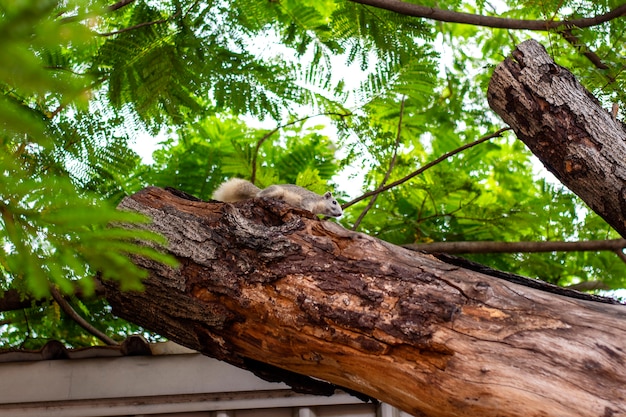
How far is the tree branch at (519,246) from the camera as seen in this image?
5.91 metres

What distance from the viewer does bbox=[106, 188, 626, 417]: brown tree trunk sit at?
286 centimetres

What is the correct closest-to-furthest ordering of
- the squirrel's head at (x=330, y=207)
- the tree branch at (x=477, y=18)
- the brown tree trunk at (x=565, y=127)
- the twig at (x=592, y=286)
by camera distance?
the brown tree trunk at (x=565, y=127) < the tree branch at (x=477, y=18) < the squirrel's head at (x=330, y=207) < the twig at (x=592, y=286)

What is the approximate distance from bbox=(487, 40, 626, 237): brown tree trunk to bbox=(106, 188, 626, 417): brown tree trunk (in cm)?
75

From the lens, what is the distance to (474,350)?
9.68ft

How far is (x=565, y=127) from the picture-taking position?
12.2 ft

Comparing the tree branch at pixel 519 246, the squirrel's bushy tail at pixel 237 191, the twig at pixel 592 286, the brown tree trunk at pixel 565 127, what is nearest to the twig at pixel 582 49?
the brown tree trunk at pixel 565 127

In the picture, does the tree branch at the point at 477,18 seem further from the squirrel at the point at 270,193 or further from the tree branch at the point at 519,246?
the tree branch at the point at 519,246

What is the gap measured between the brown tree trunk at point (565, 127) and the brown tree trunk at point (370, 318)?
75cm

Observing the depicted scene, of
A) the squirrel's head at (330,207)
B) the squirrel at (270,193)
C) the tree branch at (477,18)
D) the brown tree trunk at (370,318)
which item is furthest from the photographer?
the squirrel's head at (330,207)

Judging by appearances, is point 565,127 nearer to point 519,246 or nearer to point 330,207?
point 519,246

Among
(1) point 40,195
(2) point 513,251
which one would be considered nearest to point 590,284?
(2) point 513,251

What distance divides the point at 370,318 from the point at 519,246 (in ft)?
10.5

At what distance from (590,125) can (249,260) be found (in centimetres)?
174

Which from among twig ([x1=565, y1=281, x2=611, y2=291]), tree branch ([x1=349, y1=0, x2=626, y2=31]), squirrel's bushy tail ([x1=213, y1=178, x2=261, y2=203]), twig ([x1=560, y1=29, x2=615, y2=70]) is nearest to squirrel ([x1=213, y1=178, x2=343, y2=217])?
squirrel's bushy tail ([x1=213, y1=178, x2=261, y2=203])
